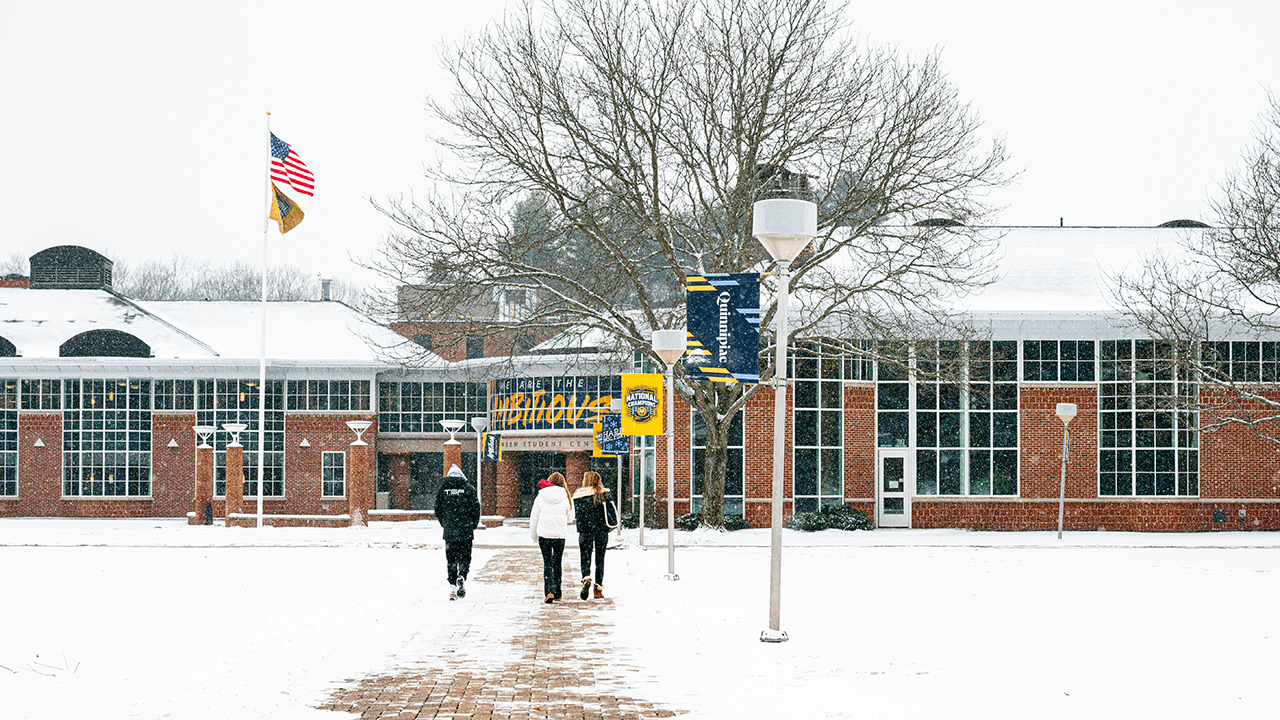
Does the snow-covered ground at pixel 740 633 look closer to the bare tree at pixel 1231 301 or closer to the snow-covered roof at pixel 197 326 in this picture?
the bare tree at pixel 1231 301

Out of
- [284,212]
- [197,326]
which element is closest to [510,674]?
[284,212]

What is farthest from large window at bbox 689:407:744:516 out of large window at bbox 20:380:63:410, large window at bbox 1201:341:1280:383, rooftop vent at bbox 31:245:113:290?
rooftop vent at bbox 31:245:113:290

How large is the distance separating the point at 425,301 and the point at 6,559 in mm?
9627

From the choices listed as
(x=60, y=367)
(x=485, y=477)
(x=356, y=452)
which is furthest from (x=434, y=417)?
(x=60, y=367)

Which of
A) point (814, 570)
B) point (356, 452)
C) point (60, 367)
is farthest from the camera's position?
point (60, 367)

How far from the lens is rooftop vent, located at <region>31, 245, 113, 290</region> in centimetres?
5406

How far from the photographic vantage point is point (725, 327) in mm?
17906

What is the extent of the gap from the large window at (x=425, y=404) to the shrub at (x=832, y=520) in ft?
60.8

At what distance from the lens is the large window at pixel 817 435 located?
33.2 meters

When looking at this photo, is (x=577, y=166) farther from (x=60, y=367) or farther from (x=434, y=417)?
(x=60, y=367)

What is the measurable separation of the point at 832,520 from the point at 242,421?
23698 millimetres

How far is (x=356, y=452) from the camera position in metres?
41.7

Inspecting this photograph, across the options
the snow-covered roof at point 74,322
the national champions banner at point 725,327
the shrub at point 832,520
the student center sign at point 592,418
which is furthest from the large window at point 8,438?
the national champions banner at point 725,327

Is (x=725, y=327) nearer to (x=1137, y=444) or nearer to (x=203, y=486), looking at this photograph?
(x=1137, y=444)
